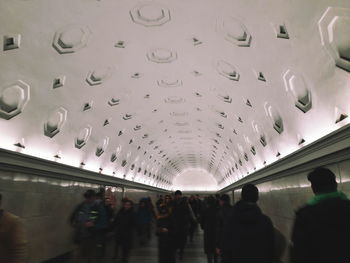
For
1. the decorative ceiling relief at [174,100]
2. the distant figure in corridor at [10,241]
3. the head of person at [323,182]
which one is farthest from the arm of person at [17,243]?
the decorative ceiling relief at [174,100]

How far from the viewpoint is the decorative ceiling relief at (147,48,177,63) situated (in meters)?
8.73

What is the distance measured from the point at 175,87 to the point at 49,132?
4.90 metres

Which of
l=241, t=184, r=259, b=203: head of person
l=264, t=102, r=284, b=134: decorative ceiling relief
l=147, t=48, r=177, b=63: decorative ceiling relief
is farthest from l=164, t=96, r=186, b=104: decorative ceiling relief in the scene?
l=241, t=184, r=259, b=203: head of person

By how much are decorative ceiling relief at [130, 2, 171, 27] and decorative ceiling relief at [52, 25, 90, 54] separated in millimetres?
1240

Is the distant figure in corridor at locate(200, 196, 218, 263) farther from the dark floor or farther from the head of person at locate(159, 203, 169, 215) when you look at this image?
the head of person at locate(159, 203, 169, 215)

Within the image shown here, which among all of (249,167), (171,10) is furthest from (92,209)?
(249,167)

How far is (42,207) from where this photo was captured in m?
8.62

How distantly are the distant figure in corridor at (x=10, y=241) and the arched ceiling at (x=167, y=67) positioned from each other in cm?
442

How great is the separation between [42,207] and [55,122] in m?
2.55

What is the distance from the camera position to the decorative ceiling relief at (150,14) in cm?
677

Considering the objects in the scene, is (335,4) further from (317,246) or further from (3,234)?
(3,234)

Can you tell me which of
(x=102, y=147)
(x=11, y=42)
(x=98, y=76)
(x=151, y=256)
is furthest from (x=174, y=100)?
(x=11, y=42)

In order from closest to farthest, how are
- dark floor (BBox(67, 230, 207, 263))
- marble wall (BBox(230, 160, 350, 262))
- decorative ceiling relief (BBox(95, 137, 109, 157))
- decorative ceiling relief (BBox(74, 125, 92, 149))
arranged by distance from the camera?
marble wall (BBox(230, 160, 350, 262)) < dark floor (BBox(67, 230, 207, 263)) < decorative ceiling relief (BBox(74, 125, 92, 149)) < decorative ceiling relief (BBox(95, 137, 109, 157))

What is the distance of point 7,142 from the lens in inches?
279
